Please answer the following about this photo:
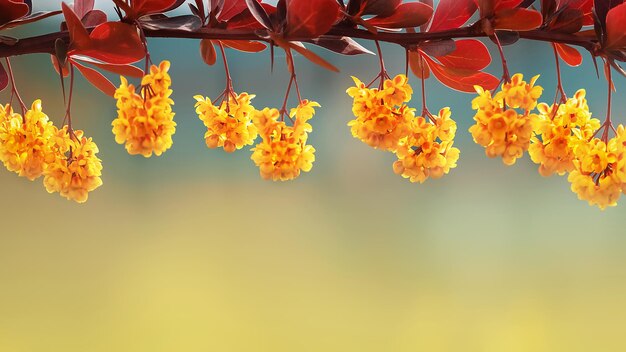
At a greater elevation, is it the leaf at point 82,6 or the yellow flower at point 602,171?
the leaf at point 82,6

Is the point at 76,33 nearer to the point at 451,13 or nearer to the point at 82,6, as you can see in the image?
the point at 82,6

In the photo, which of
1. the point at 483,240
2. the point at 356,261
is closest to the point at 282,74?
the point at 356,261

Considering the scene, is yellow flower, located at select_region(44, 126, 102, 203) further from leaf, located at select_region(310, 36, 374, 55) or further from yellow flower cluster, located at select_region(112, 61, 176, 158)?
leaf, located at select_region(310, 36, 374, 55)

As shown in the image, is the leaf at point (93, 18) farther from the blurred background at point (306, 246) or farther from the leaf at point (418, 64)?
the blurred background at point (306, 246)

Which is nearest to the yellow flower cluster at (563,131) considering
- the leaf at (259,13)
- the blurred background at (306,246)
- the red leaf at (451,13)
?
the red leaf at (451,13)

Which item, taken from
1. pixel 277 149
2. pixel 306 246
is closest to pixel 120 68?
pixel 277 149

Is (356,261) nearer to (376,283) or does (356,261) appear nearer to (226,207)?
(376,283)

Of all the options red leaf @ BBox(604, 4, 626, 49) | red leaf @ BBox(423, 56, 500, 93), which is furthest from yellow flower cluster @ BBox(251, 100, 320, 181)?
red leaf @ BBox(604, 4, 626, 49)
